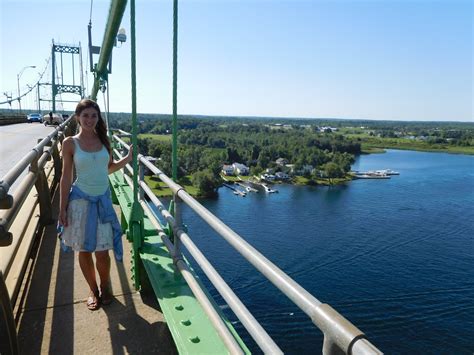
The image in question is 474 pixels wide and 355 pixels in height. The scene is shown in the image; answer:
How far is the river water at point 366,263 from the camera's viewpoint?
66.5 ft

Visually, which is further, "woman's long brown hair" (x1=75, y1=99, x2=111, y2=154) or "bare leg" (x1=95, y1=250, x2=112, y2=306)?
"bare leg" (x1=95, y1=250, x2=112, y2=306)

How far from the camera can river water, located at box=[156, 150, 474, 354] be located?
66.5 ft

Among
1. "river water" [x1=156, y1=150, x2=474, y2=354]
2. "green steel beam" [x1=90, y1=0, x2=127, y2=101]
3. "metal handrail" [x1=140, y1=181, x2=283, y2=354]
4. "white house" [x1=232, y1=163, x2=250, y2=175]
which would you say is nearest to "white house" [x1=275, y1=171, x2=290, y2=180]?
"white house" [x1=232, y1=163, x2=250, y2=175]

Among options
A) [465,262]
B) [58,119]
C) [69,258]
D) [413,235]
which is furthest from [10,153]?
[413,235]

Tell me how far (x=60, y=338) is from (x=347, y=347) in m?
2.21

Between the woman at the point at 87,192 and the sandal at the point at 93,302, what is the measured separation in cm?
24

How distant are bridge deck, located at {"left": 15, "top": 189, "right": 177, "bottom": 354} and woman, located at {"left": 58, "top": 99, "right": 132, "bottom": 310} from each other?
37 cm

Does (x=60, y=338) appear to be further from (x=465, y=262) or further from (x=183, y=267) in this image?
(x=465, y=262)

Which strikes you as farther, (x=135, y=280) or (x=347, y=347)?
(x=135, y=280)

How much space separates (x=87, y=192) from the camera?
2596 mm

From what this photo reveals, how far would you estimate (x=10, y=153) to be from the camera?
866 centimetres

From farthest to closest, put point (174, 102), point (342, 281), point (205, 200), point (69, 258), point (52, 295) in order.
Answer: point (205, 200) → point (342, 281) → point (69, 258) → point (52, 295) → point (174, 102)

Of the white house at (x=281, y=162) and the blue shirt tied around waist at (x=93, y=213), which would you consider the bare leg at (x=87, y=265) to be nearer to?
the blue shirt tied around waist at (x=93, y=213)

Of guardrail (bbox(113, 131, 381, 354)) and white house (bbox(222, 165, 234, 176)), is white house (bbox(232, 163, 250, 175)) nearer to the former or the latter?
white house (bbox(222, 165, 234, 176))
